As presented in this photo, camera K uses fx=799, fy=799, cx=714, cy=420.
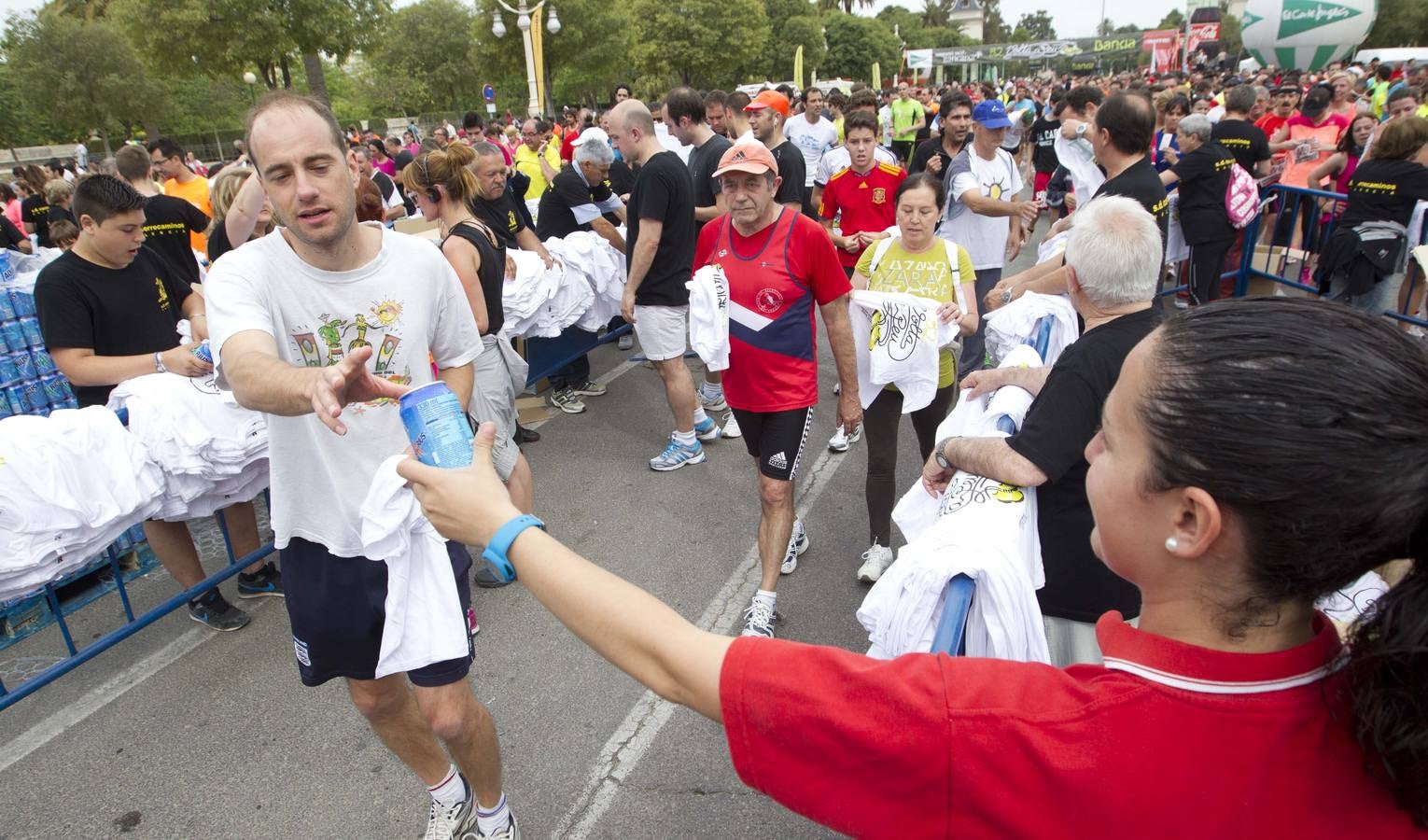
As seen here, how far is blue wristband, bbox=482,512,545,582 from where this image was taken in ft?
4.03

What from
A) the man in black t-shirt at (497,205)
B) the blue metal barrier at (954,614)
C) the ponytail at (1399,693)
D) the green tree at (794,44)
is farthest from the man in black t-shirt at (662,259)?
the green tree at (794,44)

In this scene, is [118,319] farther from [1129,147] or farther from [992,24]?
[992,24]

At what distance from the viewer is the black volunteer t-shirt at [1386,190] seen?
6164 mm

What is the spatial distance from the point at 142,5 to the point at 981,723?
35.3 metres

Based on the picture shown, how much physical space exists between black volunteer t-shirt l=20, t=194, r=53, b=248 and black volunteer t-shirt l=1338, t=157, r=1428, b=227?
14.4 meters

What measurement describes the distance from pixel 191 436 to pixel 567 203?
4061 mm

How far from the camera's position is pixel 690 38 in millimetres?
47781

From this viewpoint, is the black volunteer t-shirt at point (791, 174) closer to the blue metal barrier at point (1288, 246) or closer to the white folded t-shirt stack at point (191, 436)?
the blue metal barrier at point (1288, 246)

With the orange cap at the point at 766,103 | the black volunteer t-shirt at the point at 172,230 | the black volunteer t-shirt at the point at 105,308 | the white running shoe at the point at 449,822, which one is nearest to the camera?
the white running shoe at the point at 449,822

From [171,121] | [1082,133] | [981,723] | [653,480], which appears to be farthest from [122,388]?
[171,121]

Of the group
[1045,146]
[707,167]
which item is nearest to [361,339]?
[707,167]

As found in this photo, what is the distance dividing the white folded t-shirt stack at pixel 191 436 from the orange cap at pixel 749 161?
2435mm

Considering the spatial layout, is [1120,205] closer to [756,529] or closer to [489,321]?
[756,529]

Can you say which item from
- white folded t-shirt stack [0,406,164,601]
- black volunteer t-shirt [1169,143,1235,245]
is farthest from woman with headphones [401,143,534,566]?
black volunteer t-shirt [1169,143,1235,245]
